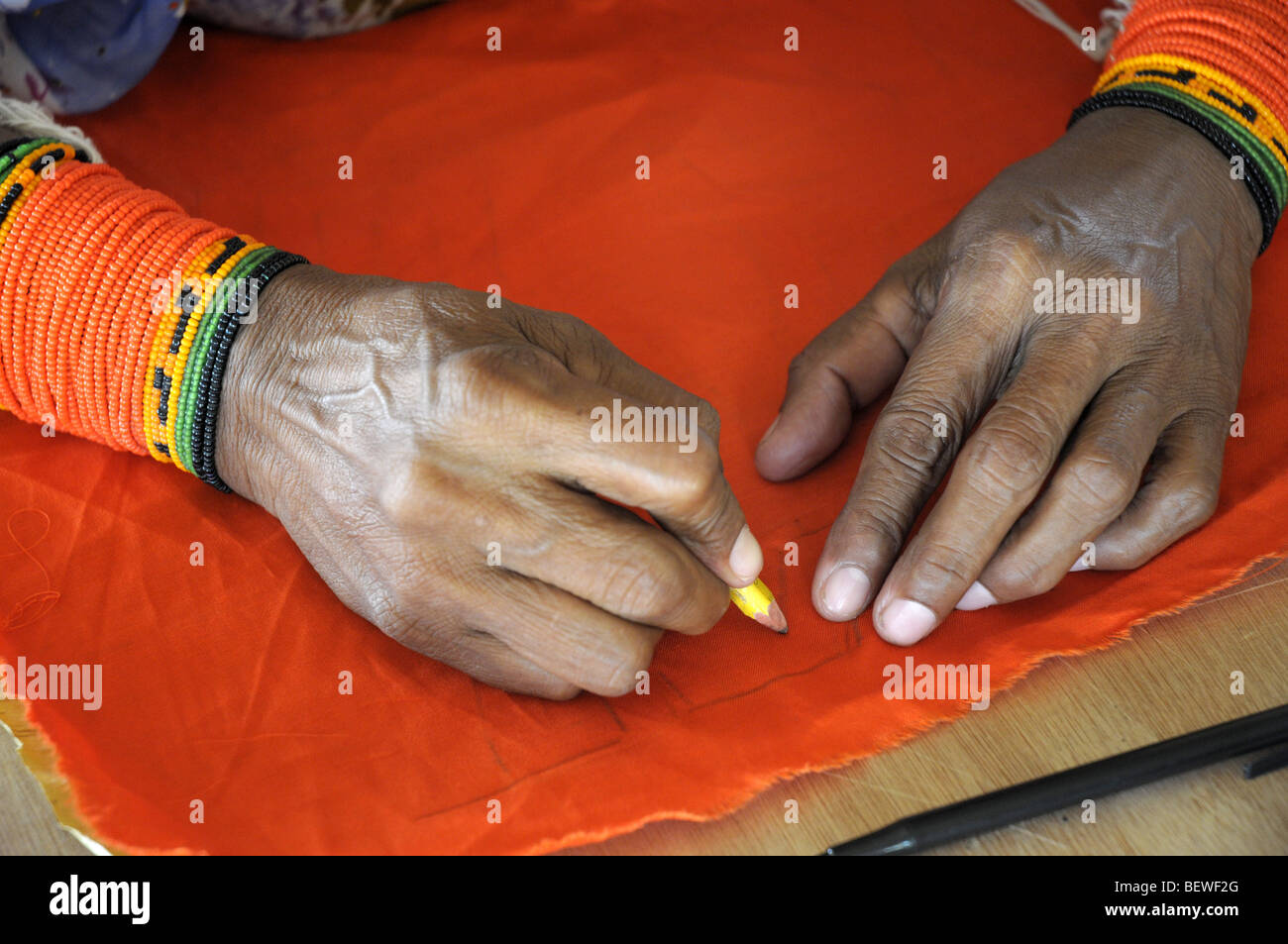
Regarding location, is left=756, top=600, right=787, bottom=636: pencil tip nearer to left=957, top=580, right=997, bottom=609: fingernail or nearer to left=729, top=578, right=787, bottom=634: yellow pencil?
left=729, top=578, right=787, bottom=634: yellow pencil

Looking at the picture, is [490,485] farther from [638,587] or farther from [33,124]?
[33,124]

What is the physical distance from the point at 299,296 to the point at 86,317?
0.66ft

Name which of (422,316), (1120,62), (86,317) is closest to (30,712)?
(86,317)

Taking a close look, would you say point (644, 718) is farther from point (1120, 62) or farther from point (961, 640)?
point (1120, 62)

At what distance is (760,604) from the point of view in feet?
3.10

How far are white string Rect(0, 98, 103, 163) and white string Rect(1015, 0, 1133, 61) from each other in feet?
3.88

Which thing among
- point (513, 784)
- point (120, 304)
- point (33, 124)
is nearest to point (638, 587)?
point (513, 784)

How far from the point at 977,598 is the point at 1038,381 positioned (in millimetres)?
201

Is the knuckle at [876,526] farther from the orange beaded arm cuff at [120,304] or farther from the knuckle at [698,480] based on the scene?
the orange beaded arm cuff at [120,304]

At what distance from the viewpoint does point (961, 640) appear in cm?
96

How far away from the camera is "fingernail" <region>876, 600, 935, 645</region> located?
36.4 inches

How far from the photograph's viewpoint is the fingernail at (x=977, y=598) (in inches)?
38.1

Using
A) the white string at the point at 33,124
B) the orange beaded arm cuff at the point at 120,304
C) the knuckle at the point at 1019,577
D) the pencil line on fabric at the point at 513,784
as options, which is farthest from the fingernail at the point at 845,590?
the white string at the point at 33,124

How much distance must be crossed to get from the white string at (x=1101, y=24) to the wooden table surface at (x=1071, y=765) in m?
0.84
